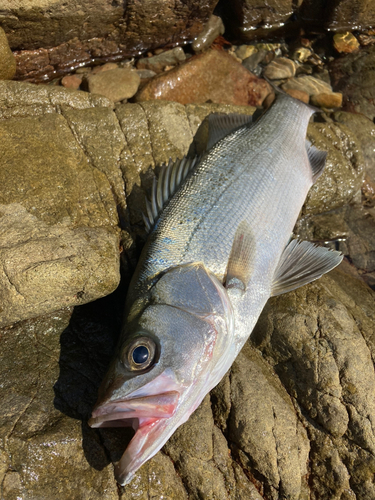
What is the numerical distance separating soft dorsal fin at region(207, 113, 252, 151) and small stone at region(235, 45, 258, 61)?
2.50m

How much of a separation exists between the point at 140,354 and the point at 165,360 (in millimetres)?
164

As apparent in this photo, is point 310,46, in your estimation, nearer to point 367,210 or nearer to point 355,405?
point 367,210

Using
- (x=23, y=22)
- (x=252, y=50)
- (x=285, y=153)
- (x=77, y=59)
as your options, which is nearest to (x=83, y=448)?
(x=285, y=153)

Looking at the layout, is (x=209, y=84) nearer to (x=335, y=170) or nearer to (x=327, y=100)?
(x=327, y=100)

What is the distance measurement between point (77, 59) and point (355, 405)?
18.5ft

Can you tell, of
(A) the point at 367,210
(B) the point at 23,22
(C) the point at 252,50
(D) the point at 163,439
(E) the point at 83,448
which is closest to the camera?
(D) the point at 163,439

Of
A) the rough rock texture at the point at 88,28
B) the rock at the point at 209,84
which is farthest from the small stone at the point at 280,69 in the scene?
the rough rock texture at the point at 88,28

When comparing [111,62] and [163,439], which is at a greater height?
[111,62]

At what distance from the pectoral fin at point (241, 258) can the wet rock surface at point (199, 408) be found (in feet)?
2.20

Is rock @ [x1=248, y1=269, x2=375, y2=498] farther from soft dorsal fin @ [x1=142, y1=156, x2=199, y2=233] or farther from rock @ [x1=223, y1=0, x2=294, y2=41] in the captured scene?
rock @ [x1=223, y1=0, x2=294, y2=41]

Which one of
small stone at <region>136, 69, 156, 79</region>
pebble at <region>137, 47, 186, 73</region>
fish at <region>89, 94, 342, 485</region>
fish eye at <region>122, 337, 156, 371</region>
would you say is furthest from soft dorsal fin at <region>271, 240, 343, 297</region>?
pebble at <region>137, 47, 186, 73</region>

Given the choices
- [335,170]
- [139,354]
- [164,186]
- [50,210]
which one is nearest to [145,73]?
[164,186]

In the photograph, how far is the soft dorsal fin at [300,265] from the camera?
3395mm

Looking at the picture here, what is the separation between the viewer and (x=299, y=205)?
Result: 3924 mm
